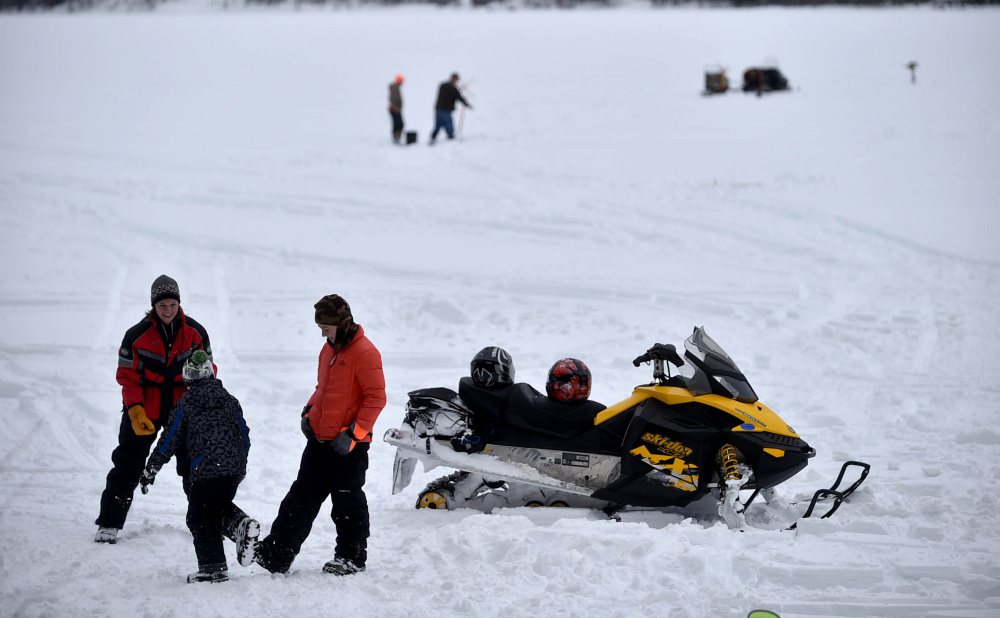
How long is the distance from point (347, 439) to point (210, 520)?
0.80 m

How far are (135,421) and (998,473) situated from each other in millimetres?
5459

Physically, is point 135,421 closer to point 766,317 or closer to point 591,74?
point 766,317

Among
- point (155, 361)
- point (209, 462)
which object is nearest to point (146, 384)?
point (155, 361)

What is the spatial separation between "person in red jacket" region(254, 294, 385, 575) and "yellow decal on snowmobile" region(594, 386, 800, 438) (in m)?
1.61

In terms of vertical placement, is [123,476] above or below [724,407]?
below

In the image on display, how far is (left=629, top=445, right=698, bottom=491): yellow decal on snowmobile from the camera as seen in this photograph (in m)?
5.15

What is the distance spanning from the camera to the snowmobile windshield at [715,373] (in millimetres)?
5211

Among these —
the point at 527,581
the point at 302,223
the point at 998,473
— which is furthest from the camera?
the point at 302,223

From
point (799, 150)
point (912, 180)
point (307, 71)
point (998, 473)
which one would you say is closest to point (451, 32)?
point (307, 71)

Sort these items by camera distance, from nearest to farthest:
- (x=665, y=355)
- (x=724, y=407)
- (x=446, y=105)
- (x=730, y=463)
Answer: (x=730, y=463) < (x=724, y=407) < (x=665, y=355) < (x=446, y=105)

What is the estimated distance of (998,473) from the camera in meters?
5.76

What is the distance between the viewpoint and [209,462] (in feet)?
14.3

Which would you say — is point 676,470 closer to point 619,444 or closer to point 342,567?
point 619,444

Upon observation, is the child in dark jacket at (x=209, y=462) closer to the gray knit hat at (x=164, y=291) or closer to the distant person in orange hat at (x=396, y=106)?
the gray knit hat at (x=164, y=291)
